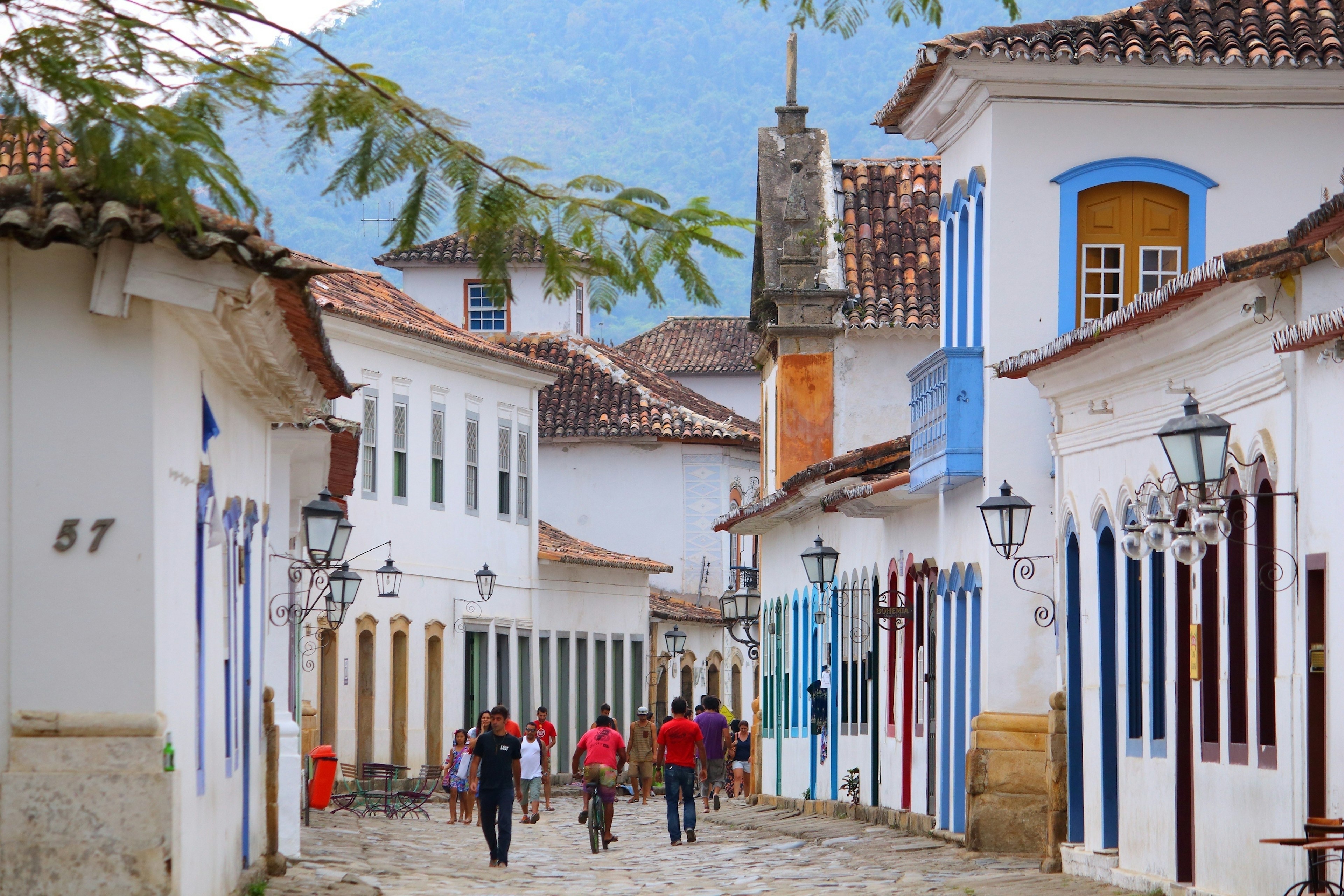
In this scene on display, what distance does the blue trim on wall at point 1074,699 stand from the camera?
16.8 m

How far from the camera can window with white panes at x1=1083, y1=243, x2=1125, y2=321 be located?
19.1 m

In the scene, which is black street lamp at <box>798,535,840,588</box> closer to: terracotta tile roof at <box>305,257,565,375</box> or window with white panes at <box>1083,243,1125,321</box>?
window with white panes at <box>1083,243,1125,321</box>

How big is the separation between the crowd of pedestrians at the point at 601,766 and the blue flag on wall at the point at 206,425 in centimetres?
752

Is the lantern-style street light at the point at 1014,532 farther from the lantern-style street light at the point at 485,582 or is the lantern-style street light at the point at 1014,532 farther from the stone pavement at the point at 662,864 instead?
the lantern-style street light at the point at 485,582

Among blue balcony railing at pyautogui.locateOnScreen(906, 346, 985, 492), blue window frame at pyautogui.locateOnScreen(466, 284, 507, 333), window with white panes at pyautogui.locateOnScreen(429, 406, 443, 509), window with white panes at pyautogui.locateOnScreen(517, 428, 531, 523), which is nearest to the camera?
blue balcony railing at pyautogui.locateOnScreen(906, 346, 985, 492)

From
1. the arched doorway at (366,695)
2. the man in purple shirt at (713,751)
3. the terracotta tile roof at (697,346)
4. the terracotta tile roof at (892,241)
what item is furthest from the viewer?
the terracotta tile roof at (697,346)

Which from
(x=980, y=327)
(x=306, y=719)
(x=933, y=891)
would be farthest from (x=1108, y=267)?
(x=306, y=719)

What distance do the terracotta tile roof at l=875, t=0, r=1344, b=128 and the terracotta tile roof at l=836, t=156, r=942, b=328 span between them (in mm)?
9487

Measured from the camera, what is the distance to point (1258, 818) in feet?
39.3

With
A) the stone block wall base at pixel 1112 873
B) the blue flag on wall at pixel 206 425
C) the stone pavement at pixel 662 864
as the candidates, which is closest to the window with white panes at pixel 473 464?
the stone pavement at pixel 662 864

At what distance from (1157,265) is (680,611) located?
28.4 metres

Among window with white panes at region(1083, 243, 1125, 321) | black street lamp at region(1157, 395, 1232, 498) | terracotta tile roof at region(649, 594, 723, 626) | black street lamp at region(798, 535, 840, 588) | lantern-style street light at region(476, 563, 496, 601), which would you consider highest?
window with white panes at region(1083, 243, 1125, 321)

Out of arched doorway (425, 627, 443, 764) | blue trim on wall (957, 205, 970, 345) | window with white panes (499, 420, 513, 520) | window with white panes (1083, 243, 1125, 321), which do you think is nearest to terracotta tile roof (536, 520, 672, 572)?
window with white panes (499, 420, 513, 520)

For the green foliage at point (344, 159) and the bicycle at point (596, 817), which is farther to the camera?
the bicycle at point (596, 817)
